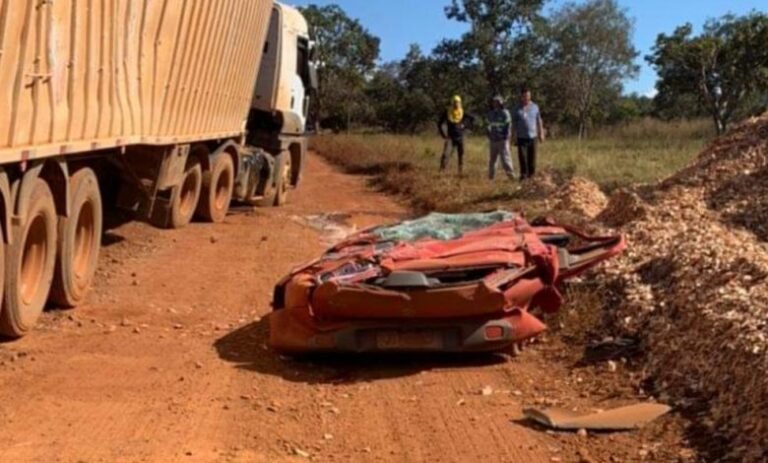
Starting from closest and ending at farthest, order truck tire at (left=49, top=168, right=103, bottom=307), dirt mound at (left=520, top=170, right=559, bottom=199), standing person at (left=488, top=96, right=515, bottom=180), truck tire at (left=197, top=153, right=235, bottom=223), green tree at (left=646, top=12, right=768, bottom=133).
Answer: truck tire at (left=49, top=168, right=103, bottom=307), truck tire at (left=197, top=153, right=235, bottom=223), dirt mound at (left=520, top=170, right=559, bottom=199), standing person at (left=488, top=96, right=515, bottom=180), green tree at (left=646, top=12, right=768, bottom=133)

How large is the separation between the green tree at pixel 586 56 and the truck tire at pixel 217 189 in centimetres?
3384

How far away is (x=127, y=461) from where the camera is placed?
475cm

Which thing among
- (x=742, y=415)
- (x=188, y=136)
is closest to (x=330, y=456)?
(x=742, y=415)

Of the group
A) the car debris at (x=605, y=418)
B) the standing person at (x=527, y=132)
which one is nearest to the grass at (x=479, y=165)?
the standing person at (x=527, y=132)

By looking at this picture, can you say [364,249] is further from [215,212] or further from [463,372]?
[215,212]

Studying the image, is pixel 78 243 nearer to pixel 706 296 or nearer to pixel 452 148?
pixel 706 296

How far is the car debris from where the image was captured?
17.1 ft

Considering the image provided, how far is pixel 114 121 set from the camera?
8633 mm

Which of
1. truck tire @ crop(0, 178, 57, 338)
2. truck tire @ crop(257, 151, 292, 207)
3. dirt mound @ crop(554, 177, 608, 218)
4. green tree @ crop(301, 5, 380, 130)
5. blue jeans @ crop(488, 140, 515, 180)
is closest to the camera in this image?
truck tire @ crop(0, 178, 57, 338)

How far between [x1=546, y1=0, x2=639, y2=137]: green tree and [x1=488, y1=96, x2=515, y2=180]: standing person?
95.8 feet

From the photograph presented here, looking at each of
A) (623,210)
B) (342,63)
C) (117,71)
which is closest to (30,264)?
(117,71)

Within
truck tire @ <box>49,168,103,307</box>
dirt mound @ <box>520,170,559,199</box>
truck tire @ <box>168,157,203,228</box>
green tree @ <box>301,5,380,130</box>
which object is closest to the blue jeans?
dirt mound @ <box>520,170,559,199</box>

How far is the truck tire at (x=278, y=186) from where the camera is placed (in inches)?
661

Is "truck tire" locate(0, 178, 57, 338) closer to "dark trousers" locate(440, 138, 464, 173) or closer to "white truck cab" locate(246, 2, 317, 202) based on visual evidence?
"white truck cab" locate(246, 2, 317, 202)
